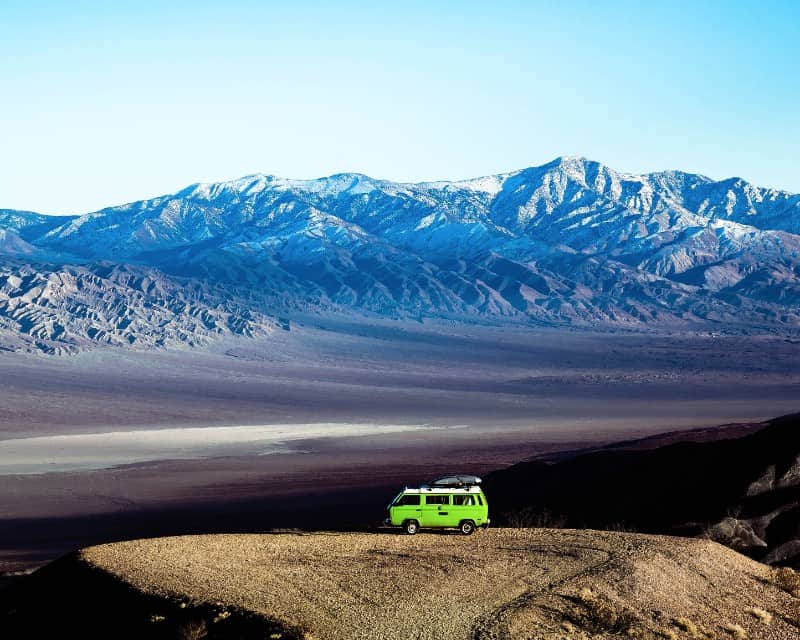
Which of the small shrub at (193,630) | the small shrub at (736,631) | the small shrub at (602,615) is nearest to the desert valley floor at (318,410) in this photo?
the small shrub at (193,630)

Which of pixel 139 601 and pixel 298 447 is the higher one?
pixel 139 601

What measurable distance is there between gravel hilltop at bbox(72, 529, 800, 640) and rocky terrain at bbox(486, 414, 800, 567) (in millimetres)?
4629

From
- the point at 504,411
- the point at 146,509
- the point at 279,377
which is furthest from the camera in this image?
the point at 279,377

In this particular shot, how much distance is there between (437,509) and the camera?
24938mm

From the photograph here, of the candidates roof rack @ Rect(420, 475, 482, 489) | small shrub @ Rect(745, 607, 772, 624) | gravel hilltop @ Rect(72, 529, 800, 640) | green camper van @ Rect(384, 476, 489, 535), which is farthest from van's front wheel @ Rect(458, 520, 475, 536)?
small shrub @ Rect(745, 607, 772, 624)

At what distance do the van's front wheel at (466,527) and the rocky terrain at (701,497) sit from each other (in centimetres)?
615

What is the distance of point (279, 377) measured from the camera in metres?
148

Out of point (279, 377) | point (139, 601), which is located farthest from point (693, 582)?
point (279, 377)

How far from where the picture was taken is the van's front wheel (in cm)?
2517

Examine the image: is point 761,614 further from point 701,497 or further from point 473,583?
point 701,497

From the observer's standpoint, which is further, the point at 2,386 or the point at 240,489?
the point at 2,386

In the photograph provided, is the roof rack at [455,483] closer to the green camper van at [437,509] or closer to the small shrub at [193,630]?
the green camper van at [437,509]

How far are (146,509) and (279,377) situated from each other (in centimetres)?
9022

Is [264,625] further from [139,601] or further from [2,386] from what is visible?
[2,386]
